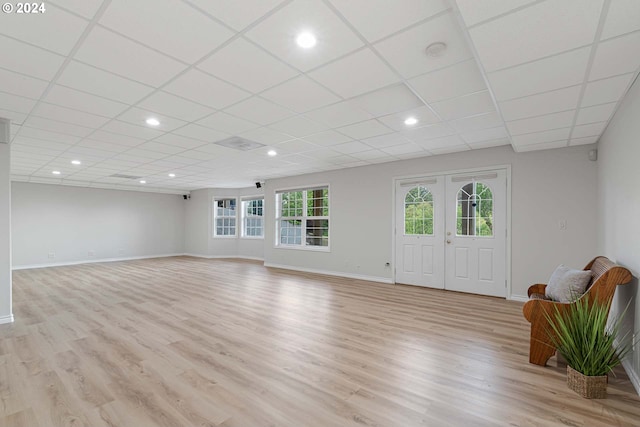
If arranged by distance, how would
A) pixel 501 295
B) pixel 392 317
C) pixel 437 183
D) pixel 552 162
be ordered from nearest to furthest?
1. pixel 392 317
2. pixel 552 162
3. pixel 501 295
4. pixel 437 183

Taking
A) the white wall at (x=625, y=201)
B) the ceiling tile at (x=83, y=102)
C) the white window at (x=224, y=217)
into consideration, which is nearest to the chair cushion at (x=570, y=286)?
the white wall at (x=625, y=201)

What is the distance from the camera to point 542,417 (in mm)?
1847

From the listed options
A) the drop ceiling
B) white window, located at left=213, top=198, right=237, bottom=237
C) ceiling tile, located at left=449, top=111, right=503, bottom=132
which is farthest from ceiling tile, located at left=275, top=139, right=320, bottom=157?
white window, located at left=213, top=198, right=237, bottom=237

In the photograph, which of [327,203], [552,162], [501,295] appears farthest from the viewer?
[327,203]

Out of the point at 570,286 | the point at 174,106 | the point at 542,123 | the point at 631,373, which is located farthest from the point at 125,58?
the point at 631,373

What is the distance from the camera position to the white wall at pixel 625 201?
2266 mm

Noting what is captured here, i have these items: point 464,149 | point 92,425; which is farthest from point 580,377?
point 464,149

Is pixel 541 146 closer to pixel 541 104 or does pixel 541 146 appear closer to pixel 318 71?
pixel 541 104

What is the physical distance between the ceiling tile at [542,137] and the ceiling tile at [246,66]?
3253mm

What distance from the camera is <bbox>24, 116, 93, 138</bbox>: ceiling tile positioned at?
11.8ft

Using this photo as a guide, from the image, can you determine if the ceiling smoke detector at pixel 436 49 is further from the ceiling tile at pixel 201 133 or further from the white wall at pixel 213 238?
the white wall at pixel 213 238

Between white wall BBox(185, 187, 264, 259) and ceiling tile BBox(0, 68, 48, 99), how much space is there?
7026 millimetres

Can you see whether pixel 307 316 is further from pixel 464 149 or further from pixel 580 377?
pixel 464 149

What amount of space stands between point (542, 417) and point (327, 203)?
18.8ft
